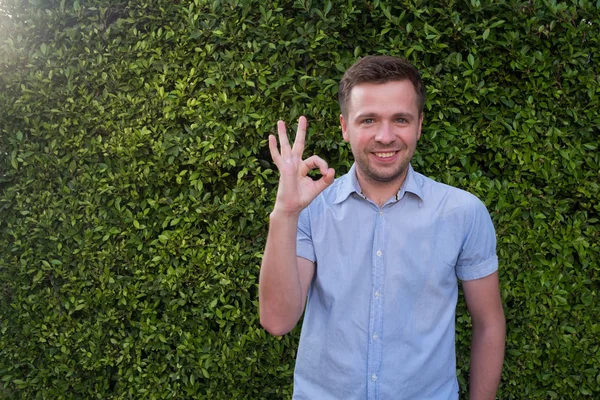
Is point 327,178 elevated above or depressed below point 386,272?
above

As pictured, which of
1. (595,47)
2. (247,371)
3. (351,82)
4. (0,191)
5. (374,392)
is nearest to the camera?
(374,392)

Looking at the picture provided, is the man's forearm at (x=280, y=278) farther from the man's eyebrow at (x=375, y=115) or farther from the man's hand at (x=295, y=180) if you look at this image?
the man's eyebrow at (x=375, y=115)

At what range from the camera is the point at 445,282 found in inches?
94.3

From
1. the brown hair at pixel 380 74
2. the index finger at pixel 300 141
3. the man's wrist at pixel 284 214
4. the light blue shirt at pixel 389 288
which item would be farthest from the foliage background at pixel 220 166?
the man's wrist at pixel 284 214

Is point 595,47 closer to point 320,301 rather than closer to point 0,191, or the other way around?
point 320,301

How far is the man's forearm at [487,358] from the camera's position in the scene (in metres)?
2.49

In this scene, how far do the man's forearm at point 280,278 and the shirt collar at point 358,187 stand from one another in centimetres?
40

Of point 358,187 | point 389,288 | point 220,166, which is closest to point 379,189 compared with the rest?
point 358,187

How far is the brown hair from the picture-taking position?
241 centimetres

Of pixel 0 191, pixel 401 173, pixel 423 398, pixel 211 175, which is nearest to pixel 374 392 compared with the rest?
pixel 423 398

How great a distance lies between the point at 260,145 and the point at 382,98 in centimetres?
145

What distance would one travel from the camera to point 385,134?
2.35 m

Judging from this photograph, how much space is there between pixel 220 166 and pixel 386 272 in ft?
5.54

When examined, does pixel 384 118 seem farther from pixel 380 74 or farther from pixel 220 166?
pixel 220 166
